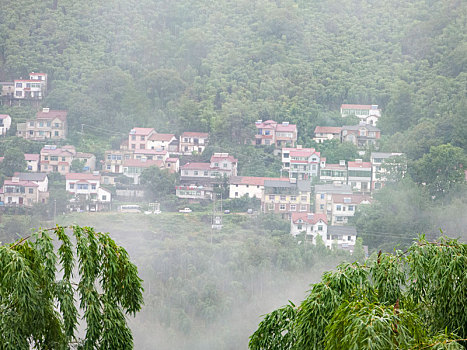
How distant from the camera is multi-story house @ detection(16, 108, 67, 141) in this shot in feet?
44.9

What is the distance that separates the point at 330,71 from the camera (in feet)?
47.1

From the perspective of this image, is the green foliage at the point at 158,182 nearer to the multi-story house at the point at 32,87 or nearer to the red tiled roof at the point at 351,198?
the multi-story house at the point at 32,87

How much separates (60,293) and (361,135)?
36.8 feet

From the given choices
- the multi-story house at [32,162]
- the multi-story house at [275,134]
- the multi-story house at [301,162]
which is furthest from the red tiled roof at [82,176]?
the multi-story house at [301,162]

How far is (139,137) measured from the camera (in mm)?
14086

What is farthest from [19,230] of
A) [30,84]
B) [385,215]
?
[385,215]

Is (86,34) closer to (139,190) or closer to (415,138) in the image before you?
(139,190)

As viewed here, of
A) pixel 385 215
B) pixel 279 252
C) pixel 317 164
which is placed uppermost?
pixel 317 164

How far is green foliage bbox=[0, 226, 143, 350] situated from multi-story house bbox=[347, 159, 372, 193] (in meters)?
9.81

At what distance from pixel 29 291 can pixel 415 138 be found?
38.4 ft

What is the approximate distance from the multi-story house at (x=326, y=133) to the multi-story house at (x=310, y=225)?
1844mm

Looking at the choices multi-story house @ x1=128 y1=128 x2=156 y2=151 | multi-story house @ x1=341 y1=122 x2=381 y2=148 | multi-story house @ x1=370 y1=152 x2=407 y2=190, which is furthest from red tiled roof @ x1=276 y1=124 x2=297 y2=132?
multi-story house @ x1=128 y1=128 x2=156 y2=151

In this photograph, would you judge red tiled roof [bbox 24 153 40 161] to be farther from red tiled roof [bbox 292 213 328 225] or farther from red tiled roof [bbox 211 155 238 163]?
red tiled roof [bbox 292 213 328 225]

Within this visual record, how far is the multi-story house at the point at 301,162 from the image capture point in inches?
508
